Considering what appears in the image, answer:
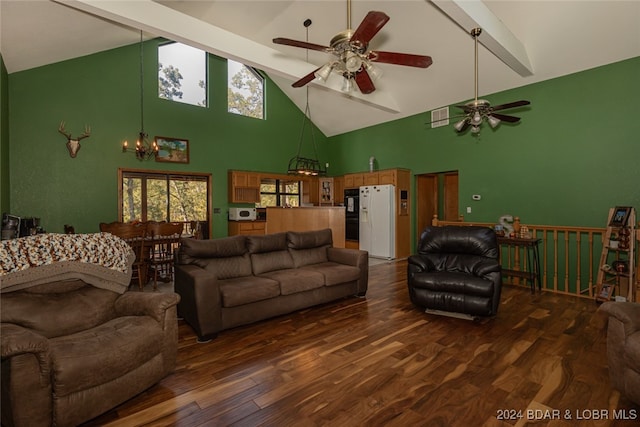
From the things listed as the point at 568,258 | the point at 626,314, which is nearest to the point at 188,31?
the point at 626,314

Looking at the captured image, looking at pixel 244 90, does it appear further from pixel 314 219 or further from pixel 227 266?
pixel 227 266

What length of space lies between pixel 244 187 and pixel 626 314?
6.96 meters

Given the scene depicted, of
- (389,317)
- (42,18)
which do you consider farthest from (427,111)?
(42,18)

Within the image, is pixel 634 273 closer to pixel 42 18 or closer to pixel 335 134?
pixel 335 134

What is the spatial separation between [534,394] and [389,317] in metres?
1.55

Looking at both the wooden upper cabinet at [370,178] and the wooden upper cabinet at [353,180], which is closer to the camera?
the wooden upper cabinet at [370,178]

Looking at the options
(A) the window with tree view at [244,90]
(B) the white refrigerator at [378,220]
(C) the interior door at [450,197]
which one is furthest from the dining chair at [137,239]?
(C) the interior door at [450,197]

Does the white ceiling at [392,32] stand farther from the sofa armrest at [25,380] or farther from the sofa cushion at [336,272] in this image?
the sofa armrest at [25,380]

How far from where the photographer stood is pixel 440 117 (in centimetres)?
643

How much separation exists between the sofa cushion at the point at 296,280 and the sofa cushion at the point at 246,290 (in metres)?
0.10

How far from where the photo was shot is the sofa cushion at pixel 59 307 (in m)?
1.98

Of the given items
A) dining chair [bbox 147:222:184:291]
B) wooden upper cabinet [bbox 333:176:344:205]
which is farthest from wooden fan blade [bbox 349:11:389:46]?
wooden upper cabinet [bbox 333:176:344:205]

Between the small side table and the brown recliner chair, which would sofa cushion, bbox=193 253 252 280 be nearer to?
the brown recliner chair

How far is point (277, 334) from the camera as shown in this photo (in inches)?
119
